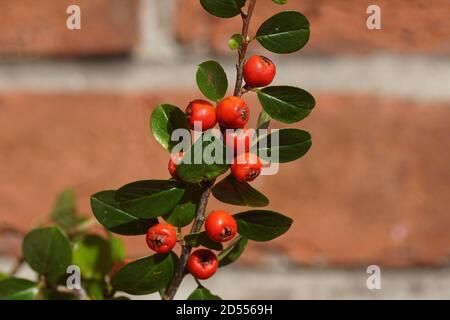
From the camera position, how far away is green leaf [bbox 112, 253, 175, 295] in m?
0.21

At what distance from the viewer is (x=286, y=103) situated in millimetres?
185

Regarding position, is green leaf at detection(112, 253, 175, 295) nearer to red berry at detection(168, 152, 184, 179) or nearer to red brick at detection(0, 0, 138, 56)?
red berry at detection(168, 152, 184, 179)

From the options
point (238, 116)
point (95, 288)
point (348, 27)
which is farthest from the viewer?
point (348, 27)

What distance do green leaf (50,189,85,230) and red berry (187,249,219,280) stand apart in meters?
0.16

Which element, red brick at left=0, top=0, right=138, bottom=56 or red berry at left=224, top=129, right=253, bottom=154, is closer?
red berry at left=224, top=129, right=253, bottom=154

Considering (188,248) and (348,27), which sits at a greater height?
(348,27)

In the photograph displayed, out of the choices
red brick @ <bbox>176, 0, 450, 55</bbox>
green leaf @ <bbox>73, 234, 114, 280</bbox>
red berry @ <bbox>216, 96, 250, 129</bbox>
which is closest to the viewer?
red berry @ <bbox>216, 96, 250, 129</bbox>

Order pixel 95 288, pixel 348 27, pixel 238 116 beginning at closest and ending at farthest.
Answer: pixel 238 116, pixel 95 288, pixel 348 27

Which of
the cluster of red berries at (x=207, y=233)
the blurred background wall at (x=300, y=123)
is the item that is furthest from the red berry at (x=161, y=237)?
the blurred background wall at (x=300, y=123)

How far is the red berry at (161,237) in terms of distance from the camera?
195 mm

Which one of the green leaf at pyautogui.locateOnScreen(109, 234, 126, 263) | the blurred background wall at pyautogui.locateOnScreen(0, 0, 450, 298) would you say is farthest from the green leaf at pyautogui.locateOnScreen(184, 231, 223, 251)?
the blurred background wall at pyautogui.locateOnScreen(0, 0, 450, 298)

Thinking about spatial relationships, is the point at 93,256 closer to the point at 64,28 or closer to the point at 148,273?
the point at 148,273

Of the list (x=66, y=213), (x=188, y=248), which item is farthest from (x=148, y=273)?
(x=66, y=213)
